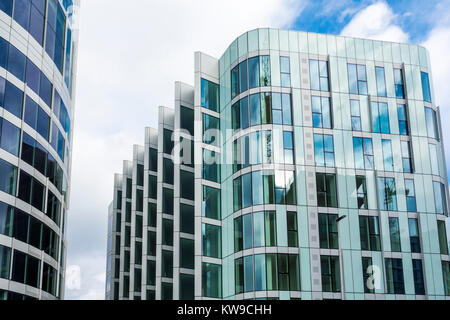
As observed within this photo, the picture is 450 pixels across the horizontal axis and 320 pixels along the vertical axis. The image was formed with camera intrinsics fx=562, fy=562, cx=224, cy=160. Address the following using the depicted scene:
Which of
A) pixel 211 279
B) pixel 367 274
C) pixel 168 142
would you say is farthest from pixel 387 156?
pixel 168 142

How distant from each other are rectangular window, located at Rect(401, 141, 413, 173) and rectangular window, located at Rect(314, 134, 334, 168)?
6.75 m

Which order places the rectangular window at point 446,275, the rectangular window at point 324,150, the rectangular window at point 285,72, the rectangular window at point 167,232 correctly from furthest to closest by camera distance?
the rectangular window at point 167,232
the rectangular window at point 285,72
the rectangular window at point 324,150
the rectangular window at point 446,275

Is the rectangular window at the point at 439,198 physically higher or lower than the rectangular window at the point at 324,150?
lower

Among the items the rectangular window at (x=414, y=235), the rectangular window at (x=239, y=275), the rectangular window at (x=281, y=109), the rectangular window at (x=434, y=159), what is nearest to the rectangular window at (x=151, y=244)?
the rectangular window at (x=239, y=275)

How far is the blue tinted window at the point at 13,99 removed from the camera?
1454 inches

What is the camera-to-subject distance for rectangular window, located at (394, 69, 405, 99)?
52094 mm

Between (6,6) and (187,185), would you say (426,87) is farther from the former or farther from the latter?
(6,6)

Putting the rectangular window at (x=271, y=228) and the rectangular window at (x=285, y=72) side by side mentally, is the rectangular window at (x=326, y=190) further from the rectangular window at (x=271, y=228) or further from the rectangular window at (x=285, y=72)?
the rectangular window at (x=285, y=72)

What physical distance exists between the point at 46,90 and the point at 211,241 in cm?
1938

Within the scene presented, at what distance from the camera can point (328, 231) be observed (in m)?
46.6

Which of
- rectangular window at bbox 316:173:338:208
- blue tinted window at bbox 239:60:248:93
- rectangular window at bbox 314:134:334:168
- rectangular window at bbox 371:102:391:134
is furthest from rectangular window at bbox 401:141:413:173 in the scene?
blue tinted window at bbox 239:60:248:93

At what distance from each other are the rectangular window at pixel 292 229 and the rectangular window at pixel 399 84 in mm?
15739
